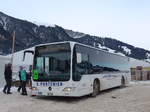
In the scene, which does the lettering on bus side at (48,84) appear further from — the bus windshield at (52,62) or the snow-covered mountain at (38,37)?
the snow-covered mountain at (38,37)

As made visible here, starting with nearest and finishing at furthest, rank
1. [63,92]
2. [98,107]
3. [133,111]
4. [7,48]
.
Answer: [133,111]
[98,107]
[63,92]
[7,48]

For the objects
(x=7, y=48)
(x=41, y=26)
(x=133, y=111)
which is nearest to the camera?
(x=133, y=111)

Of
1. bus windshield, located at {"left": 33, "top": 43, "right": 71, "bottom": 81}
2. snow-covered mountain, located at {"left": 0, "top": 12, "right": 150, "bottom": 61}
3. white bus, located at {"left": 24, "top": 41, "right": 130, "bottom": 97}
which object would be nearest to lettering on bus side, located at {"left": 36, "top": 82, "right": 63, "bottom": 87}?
white bus, located at {"left": 24, "top": 41, "right": 130, "bottom": 97}

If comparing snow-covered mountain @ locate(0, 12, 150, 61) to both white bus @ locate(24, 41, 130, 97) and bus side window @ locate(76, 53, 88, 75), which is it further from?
bus side window @ locate(76, 53, 88, 75)

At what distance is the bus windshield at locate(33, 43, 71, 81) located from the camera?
9.75m

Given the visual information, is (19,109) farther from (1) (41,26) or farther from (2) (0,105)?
(1) (41,26)

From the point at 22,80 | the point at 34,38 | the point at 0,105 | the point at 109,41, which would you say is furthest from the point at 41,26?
the point at 0,105

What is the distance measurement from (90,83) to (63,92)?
1821 millimetres

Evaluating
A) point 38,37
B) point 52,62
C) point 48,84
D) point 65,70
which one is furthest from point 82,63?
point 38,37

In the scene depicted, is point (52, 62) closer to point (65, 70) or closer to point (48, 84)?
point (65, 70)

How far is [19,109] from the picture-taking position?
8125mm

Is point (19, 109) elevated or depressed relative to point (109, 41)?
depressed

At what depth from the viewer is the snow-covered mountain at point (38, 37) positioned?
35.1m

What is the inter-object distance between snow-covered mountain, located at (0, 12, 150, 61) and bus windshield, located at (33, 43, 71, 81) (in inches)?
840
